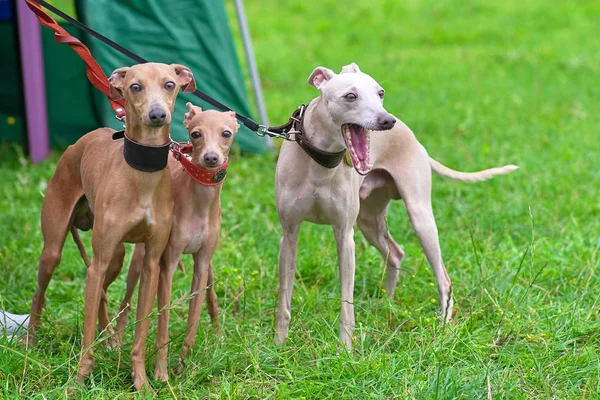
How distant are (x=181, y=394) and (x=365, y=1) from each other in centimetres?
1514

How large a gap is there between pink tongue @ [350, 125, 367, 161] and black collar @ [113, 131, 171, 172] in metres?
0.81

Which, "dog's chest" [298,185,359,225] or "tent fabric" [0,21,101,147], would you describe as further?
"tent fabric" [0,21,101,147]

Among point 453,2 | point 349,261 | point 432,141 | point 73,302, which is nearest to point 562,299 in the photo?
point 349,261

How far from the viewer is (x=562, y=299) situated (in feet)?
15.9

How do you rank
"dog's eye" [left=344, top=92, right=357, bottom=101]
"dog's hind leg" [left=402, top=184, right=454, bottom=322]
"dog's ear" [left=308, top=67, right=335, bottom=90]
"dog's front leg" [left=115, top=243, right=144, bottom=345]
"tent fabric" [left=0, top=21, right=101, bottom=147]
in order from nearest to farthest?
"dog's eye" [left=344, top=92, right=357, bottom=101] → "dog's ear" [left=308, top=67, right=335, bottom=90] → "dog's front leg" [left=115, top=243, right=144, bottom=345] → "dog's hind leg" [left=402, top=184, right=454, bottom=322] → "tent fabric" [left=0, top=21, right=101, bottom=147]

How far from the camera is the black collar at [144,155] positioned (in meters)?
3.54

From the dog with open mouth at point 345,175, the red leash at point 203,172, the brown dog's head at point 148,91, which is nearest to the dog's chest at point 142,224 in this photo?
the red leash at point 203,172

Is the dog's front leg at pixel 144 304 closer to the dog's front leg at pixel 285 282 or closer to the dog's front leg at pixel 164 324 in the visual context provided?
the dog's front leg at pixel 164 324

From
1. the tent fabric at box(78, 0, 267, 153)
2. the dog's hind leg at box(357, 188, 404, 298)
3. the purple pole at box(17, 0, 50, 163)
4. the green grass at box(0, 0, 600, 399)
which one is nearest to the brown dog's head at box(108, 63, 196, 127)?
the green grass at box(0, 0, 600, 399)

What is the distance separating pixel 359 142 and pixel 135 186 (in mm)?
979

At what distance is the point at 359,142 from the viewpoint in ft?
12.6

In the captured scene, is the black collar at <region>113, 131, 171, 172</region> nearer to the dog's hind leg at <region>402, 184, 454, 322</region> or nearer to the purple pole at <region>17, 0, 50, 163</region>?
the dog's hind leg at <region>402, 184, 454, 322</region>

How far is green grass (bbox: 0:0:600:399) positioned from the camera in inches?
149

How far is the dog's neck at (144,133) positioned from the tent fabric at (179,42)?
13.6ft
